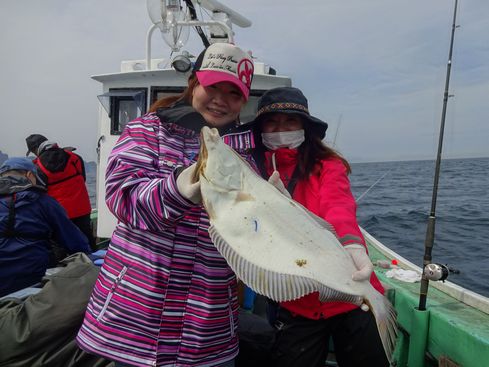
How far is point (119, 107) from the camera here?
6363 millimetres

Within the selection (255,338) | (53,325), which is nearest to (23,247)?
(53,325)

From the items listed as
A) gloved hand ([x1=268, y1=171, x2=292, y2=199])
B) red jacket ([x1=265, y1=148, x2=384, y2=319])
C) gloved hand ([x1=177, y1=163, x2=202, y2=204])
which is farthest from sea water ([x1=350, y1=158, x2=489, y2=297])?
gloved hand ([x1=177, y1=163, x2=202, y2=204])

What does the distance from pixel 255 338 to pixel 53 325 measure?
1597 mm

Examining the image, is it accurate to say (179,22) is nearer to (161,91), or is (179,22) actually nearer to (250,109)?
(161,91)

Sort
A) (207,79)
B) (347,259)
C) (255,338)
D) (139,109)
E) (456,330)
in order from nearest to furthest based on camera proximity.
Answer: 1. (347,259)
2. (207,79)
3. (456,330)
4. (255,338)
5. (139,109)

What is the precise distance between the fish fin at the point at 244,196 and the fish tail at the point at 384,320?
715mm

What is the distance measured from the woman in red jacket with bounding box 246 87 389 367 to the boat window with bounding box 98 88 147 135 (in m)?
3.95

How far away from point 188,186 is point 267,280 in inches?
22.5

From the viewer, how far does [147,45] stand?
20.2ft

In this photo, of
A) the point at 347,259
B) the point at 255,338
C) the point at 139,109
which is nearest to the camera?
the point at 347,259

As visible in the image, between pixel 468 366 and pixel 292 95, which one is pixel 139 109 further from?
pixel 468 366

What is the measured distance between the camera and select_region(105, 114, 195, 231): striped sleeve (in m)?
1.61

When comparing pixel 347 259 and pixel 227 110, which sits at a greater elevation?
pixel 227 110

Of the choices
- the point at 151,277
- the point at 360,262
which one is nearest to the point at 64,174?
the point at 151,277
